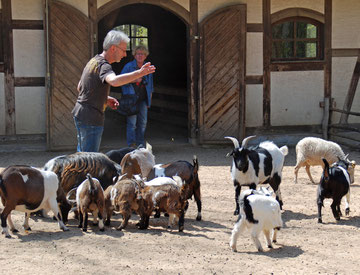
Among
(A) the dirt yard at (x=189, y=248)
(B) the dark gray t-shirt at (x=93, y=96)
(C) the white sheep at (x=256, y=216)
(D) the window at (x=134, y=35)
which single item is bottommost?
(A) the dirt yard at (x=189, y=248)

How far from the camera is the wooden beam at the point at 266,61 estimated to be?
12.5 metres

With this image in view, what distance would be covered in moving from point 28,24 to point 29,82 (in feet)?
3.29

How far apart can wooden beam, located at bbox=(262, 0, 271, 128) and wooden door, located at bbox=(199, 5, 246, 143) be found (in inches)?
19.7

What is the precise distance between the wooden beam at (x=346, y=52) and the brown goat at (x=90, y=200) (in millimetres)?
7848

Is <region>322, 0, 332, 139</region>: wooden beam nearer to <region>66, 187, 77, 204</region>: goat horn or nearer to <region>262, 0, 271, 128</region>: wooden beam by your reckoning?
<region>262, 0, 271, 128</region>: wooden beam

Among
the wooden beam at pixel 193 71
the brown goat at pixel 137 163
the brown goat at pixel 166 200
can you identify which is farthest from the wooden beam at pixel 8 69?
the brown goat at pixel 166 200

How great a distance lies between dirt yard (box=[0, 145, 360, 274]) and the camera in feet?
17.9

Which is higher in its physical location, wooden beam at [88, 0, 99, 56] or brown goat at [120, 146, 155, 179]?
wooden beam at [88, 0, 99, 56]

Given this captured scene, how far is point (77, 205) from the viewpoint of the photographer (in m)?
6.58

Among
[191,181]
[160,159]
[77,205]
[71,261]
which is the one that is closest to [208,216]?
[191,181]

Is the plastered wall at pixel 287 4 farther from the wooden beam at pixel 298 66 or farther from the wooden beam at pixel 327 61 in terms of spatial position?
the wooden beam at pixel 298 66

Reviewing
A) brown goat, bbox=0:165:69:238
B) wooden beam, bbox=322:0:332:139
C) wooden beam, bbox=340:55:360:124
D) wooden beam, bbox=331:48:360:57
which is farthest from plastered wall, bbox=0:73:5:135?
wooden beam, bbox=340:55:360:124

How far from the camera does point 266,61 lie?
41.4 ft

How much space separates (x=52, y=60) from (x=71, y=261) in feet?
21.2
